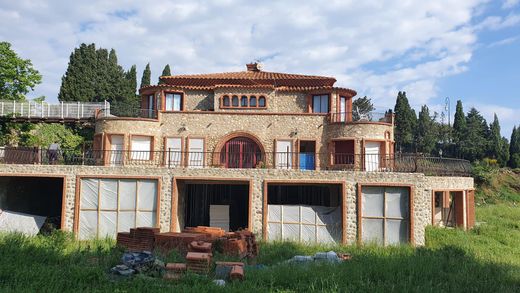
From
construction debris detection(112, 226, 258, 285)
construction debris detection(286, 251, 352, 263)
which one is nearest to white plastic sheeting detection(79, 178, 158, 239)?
construction debris detection(112, 226, 258, 285)

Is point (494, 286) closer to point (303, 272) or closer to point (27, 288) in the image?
point (303, 272)

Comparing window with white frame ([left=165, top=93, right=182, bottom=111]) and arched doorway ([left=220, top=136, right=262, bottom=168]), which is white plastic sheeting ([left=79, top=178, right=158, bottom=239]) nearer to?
arched doorway ([left=220, top=136, right=262, bottom=168])

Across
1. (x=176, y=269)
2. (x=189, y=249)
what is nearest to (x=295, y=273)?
(x=176, y=269)

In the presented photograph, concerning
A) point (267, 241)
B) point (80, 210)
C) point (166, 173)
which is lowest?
point (267, 241)

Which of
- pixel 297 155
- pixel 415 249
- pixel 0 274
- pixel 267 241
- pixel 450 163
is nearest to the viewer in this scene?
pixel 0 274

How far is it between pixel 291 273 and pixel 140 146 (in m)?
15.1

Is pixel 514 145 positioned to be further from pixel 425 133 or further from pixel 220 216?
pixel 220 216

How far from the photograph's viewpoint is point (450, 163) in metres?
21.3

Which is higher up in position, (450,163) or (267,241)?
(450,163)

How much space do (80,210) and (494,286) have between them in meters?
16.5

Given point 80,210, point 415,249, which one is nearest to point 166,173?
point 80,210

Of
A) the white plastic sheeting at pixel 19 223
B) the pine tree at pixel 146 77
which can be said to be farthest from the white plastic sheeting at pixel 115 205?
the pine tree at pixel 146 77

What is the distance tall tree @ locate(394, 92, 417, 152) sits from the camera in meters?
55.5

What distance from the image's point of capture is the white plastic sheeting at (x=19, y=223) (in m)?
18.3
